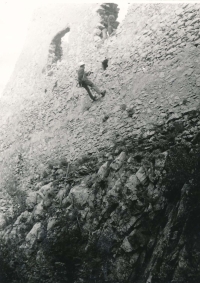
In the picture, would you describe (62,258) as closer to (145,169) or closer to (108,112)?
(145,169)

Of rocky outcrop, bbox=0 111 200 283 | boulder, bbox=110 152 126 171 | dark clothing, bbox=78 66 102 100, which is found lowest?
rocky outcrop, bbox=0 111 200 283

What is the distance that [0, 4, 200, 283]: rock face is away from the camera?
4766 millimetres

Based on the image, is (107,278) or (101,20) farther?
(101,20)

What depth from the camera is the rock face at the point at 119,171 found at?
188 inches

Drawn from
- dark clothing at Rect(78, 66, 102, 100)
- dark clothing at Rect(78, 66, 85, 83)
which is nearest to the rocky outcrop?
dark clothing at Rect(78, 66, 102, 100)

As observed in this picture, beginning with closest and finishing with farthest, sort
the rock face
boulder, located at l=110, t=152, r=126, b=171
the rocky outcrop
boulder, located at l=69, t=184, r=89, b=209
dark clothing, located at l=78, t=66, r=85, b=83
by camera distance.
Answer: the rocky outcrop → the rock face → boulder, located at l=110, t=152, r=126, b=171 → boulder, located at l=69, t=184, r=89, b=209 → dark clothing, located at l=78, t=66, r=85, b=83

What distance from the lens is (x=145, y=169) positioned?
209 inches

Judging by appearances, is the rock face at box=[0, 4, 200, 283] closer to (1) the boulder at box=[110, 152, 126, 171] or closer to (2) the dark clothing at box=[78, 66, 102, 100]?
(1) the boulder at box=[110, 152, 126, 171]

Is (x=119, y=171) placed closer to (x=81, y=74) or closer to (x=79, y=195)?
(x=79, y=195)

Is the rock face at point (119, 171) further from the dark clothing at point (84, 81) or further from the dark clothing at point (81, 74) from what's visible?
the dark clothing at point (81, 74)

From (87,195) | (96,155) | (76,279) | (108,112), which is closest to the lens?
(76,279)

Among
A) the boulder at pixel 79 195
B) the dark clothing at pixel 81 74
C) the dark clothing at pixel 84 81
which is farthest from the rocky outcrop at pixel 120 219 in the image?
the dark clothing at pixel 81 74

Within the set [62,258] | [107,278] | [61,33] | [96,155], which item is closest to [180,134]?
[96,155]

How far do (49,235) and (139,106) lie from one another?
3.82 meters
